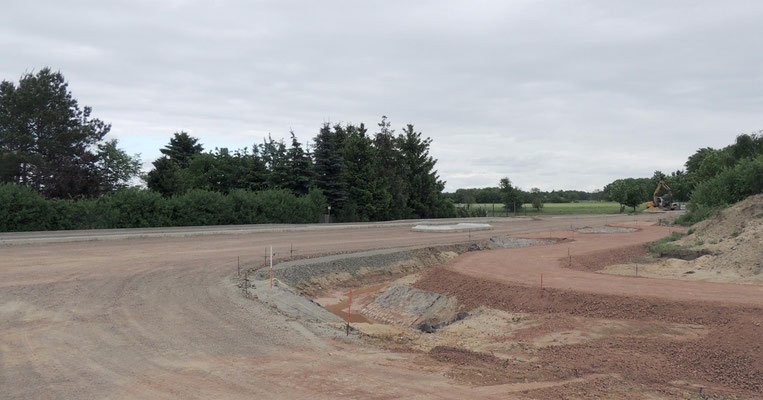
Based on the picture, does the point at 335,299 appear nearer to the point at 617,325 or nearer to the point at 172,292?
the point at 172,292

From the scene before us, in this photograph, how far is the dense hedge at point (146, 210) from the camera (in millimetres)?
28531

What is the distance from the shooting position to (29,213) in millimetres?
28547

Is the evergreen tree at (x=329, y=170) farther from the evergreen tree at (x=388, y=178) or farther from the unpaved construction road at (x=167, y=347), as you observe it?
the unpaved construction road at (x=167, y=347)

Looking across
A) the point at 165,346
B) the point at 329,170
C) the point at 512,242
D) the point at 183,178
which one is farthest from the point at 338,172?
the point at 165,346

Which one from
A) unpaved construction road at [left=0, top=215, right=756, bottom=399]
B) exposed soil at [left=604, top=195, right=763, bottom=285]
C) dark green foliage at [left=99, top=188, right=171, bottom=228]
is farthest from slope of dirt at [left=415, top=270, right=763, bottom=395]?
dark green foliage at [left=99, top=188, right=171, bottom=228]

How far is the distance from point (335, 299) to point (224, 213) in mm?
23345

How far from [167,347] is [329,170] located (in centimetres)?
4299

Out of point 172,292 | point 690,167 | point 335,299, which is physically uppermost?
point 690,167

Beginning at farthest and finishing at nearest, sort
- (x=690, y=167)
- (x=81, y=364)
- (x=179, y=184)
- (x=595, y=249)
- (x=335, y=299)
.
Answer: (x=690, y=167), (x=179, y=184), (x=595, y=249), (x=335, y=299), (x=81, y=364)

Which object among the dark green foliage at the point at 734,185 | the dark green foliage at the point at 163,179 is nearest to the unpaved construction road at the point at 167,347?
the dark green foliage at the point at 734,185

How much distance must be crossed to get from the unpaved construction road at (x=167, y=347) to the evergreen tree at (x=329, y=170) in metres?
33.2

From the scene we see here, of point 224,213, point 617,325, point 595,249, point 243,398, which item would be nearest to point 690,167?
point 595,249

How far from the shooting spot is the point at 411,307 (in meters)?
16.0

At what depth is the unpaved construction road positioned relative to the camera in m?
6.81
